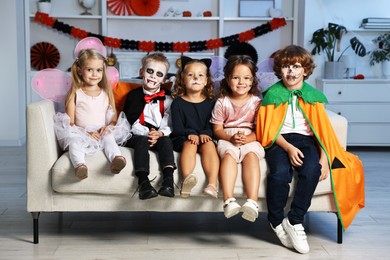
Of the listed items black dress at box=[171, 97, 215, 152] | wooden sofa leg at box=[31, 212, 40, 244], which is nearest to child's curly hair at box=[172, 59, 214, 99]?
black dress at box=[171, 97, 215, 152]

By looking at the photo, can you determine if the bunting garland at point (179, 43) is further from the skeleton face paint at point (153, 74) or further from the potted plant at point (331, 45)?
the skeleton face paint at point (153, 74)

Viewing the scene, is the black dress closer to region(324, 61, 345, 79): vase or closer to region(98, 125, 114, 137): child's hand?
region(98, 125, 114, 137): child's hand

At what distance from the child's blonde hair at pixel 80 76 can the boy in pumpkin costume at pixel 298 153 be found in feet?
2.70

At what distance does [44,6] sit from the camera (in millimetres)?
6430

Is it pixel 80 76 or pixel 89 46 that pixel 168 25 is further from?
pixel 80 76

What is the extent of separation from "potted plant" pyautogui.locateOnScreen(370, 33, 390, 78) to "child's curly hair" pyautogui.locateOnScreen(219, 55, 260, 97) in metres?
3.11

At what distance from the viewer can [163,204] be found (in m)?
3.01

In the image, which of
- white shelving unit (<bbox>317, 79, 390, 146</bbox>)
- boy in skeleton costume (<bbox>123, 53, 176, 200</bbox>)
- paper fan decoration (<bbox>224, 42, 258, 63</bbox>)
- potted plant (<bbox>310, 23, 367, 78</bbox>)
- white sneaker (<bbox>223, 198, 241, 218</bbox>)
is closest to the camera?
white sneaker (<bbox>223, 198, 241, 218</bbox>)

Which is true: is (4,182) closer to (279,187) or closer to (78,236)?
(78,236)

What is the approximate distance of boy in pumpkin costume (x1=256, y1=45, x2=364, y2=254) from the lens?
294cm

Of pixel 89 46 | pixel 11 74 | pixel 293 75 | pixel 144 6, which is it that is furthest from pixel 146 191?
pixel 144 6

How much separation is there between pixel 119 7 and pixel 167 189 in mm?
4053

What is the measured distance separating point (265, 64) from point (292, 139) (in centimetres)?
74

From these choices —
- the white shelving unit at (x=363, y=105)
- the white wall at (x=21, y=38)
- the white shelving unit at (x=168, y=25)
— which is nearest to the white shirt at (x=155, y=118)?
the white shelving unit at (x=363, y=105)
